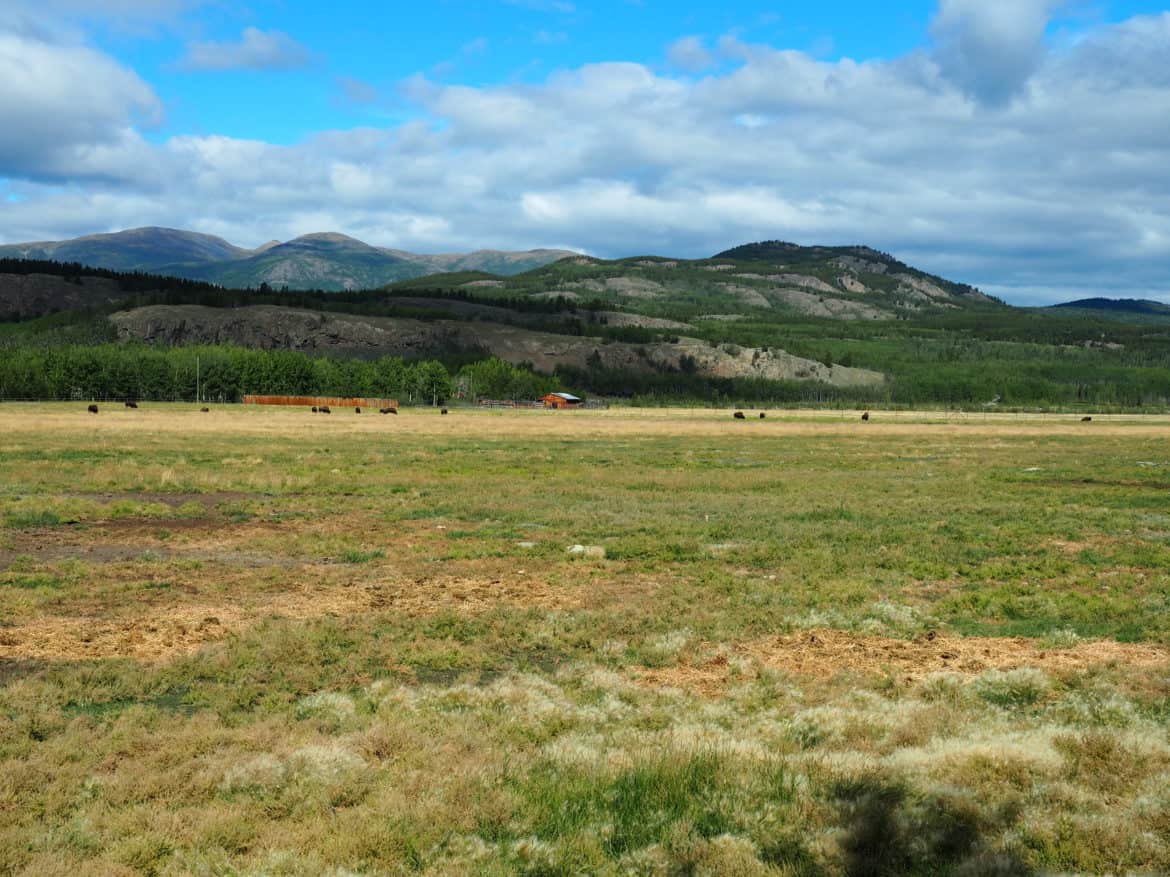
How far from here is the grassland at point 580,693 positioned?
6.32 m

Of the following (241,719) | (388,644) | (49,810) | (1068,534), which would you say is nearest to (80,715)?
(241,719)

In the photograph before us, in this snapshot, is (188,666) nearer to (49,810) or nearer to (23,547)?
(49,810)

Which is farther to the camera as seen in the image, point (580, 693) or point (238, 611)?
A: point (238, 611)

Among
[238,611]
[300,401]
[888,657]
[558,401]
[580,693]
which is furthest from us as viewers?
[558,401]

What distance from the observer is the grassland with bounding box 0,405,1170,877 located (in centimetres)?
632

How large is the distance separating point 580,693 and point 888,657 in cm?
431

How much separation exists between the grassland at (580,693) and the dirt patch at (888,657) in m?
0.07

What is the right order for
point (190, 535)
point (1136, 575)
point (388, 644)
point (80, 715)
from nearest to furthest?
point (80, 715) < point (388, 644) < point (1136, 575) < point (190, 535)

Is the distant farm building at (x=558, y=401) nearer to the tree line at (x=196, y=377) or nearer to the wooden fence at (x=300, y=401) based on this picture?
the tree line at (x=196, y=377)

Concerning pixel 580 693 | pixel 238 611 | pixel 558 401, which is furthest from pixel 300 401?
pixel 580 693

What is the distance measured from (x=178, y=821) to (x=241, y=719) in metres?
2.29

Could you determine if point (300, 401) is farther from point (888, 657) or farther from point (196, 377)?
point (888, 657)

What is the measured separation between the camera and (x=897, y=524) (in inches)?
925

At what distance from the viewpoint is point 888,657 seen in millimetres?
11438
